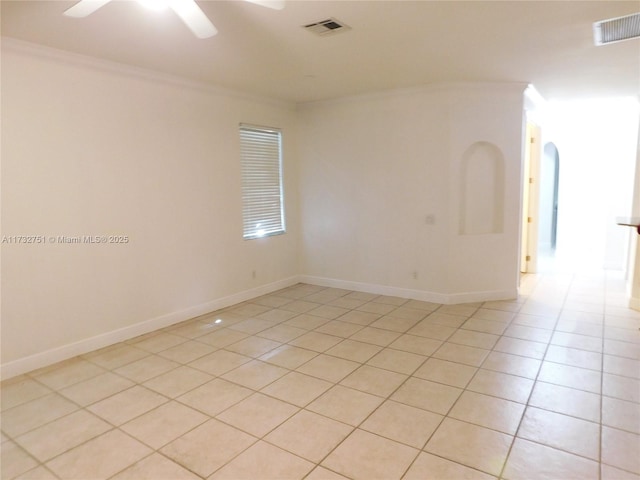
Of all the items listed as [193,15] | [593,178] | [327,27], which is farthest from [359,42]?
[593,178]

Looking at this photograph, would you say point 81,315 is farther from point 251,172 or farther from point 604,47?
point 604,47

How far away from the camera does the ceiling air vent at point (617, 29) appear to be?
9.11 ft

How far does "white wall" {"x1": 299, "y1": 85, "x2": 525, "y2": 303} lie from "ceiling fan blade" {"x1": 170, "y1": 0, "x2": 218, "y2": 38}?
3.04 metres

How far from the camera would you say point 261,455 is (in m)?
2.22

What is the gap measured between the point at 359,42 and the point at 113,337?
3450mm

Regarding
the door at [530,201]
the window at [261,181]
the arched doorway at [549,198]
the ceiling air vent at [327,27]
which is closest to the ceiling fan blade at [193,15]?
the ceiling air vent at [327,27]

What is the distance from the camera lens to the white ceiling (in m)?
2.56

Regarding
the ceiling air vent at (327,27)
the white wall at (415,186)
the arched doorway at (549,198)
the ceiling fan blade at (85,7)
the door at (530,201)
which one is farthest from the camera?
the arched doorway at (549,198)

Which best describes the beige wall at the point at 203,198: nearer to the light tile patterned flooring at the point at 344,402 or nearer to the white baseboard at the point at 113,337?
the white baseboard at the point at 113,337

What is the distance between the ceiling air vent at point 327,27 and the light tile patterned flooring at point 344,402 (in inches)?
102

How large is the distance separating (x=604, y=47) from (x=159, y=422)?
447 cm

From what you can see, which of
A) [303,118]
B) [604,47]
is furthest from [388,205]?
[604,47]

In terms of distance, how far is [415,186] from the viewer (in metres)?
4.98

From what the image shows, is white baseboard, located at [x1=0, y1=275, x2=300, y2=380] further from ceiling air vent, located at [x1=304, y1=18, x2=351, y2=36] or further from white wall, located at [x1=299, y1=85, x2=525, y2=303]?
ceiling air vent, located at [x1=304, y1=18, x2=351, y2=36]
